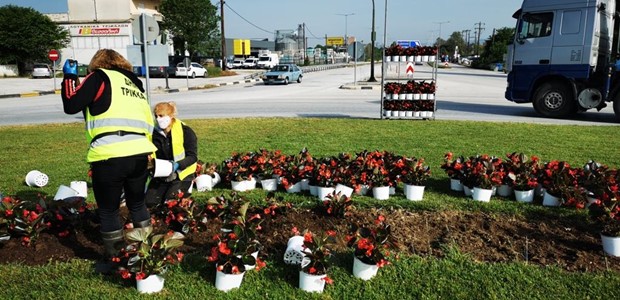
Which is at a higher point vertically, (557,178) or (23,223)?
(557,178)

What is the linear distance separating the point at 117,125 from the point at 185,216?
1.31 meters

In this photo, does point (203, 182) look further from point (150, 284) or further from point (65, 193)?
point (150, 284)

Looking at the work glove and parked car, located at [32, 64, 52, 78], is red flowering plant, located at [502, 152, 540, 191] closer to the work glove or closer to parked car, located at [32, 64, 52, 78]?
the work glove

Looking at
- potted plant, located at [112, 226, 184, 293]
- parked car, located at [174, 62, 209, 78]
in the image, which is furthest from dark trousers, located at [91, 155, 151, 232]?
parked car, located at [174, 62, 209, 78]

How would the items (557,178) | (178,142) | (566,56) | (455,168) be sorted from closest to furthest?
1. (178,142)
2. (557,178)
3. (455,168)
4. (566,56)

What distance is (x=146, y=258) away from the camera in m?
3.32

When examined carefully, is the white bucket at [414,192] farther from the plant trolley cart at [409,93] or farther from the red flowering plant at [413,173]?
the plant trolley cart at [409,93]

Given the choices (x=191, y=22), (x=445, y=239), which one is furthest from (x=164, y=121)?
(x=191, y=22)

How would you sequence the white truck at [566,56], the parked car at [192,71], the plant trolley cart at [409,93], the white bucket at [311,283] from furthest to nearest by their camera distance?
1. the parked car at [192,71]
2. the white truck at [566,56]
3. the plant trolley cart at [409,93]
4. the white bucket at [311,283]

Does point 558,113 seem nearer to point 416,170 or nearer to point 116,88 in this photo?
point 416,170

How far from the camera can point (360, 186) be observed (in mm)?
5324

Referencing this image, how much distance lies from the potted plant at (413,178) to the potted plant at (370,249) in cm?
178

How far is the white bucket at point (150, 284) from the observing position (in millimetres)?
3361

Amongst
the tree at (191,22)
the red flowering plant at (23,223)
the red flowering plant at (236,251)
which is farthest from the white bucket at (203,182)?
the tree at (191,22)
